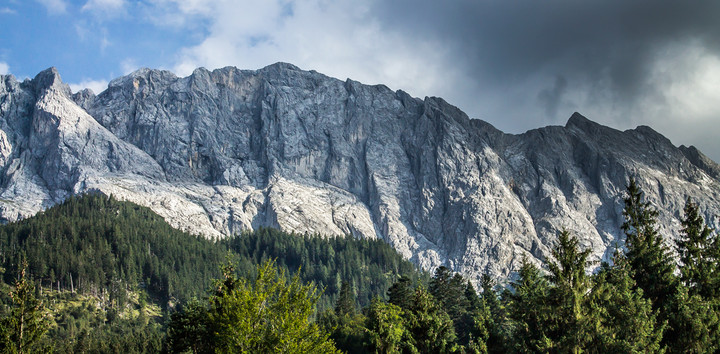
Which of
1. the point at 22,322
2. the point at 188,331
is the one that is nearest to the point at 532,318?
the point at 188,331

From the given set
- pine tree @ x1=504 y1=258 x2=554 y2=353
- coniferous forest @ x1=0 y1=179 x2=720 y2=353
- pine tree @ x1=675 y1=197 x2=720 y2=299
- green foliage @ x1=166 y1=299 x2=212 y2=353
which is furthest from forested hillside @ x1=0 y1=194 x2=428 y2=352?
pine tree @ x1=504 y1=258 x2=554 y2=353

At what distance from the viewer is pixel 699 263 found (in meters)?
46.7

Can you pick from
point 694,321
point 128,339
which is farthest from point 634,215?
point 128,339

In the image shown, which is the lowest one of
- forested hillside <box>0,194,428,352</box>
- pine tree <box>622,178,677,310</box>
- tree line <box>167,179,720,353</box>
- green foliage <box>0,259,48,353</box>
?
green foliage <box>0,259,48,353</box>

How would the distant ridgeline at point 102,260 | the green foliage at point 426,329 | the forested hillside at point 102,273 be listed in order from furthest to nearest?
the distant ridgeline at point 102,260, the forested hillside at point 102,273, the green foliage at point 426,329

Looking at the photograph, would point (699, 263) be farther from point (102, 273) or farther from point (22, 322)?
point (102, 273)

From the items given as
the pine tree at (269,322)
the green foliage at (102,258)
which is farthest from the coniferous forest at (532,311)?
the green foliage at (102,258)

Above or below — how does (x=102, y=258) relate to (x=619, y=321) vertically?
above

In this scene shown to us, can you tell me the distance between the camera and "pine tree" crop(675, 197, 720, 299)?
45.3m

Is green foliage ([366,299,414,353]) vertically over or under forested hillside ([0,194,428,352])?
under

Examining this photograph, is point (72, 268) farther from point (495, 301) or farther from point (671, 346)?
point (671, 346)

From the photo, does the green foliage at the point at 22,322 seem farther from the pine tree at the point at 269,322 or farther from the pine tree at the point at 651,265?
the pine tree at the point at 651,265

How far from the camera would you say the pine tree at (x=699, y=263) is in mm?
45312

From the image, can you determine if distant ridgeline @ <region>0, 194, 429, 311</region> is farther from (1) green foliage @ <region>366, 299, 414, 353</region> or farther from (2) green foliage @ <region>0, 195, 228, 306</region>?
(1) green foliage @ <region>366, 299, 414, 353</region>
